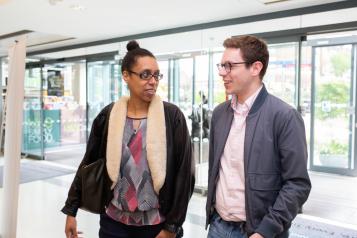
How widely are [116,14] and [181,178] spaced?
12.4ft

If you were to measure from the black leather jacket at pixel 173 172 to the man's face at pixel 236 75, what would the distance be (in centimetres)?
34

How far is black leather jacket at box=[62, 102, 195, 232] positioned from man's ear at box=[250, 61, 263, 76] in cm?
43

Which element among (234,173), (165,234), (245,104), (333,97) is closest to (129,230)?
(165,234)

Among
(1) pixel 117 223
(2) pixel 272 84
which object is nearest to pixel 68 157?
(2) pixel 272 84

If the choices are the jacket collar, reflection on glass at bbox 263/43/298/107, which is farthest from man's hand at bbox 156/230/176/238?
reflection on glass at bbox 263/43/298/107

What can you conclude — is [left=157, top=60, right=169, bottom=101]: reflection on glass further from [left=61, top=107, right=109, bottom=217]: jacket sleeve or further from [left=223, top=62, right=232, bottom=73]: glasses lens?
[left=223, top=62, right=232, bottom=73]: glasses lens

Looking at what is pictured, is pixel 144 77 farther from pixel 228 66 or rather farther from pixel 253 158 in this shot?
pixel 253 158

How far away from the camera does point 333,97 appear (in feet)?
21.4

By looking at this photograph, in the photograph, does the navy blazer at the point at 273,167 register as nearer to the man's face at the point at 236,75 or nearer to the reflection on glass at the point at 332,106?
the man's face at the point at 236,75

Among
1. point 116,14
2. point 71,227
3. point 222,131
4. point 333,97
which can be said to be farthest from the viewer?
point 333,97

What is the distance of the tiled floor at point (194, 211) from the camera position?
141 inches

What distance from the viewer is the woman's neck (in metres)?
1.65

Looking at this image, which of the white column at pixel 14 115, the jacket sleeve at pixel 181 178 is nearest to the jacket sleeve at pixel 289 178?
the jacket sleeve at pixel 181 178

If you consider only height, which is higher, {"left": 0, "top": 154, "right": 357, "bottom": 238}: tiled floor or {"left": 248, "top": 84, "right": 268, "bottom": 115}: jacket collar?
{"left": 248, "top": 84, "right": 268, "bottom": 115}: jacket collar
